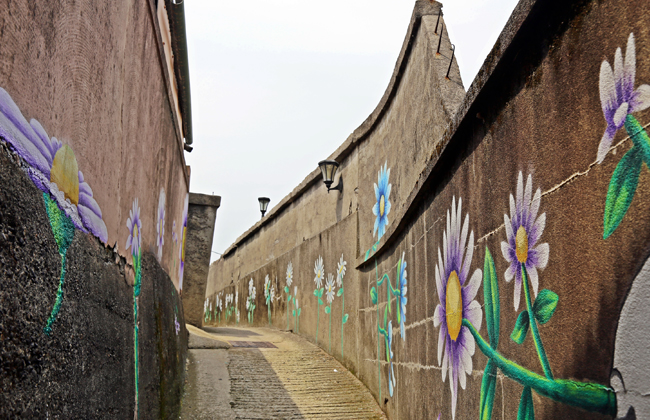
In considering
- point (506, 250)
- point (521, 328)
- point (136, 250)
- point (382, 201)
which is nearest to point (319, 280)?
point (382, 201)

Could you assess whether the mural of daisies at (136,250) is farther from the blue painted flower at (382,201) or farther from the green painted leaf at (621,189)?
the blue painted flower at (382,201)

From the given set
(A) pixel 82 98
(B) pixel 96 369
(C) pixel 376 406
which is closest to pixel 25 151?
(A) pixel 82 98

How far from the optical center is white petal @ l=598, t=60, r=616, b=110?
67.5 inches

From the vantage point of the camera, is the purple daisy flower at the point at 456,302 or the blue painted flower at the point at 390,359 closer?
the purple daisy flower at the point at 456,302

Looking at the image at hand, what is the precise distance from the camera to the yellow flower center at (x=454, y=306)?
3.30 m

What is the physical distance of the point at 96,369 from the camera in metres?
2.34

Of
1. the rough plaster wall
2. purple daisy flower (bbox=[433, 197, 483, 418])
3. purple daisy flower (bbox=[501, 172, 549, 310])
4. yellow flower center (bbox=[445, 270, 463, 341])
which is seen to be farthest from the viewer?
yellow flower center (bbox=[445, 270, 463, 341])

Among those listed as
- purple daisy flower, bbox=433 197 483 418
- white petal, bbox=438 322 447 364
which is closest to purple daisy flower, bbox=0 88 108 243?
purple daisy flower, bbox=433 197 483 418

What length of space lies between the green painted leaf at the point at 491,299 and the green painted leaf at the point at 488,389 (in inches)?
4.4

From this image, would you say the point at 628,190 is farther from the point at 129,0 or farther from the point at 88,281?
the point at 129,0

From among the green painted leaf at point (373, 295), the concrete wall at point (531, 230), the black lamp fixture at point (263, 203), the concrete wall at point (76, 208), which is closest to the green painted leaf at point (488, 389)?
the concrete wall at point (531, 230)

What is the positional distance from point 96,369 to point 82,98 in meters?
1.09

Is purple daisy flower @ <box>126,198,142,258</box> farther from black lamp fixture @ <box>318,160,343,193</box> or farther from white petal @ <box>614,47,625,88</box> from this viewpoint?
black lamp fixture @ <box>318,160,343,193</box>

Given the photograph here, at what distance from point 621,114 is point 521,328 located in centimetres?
102
